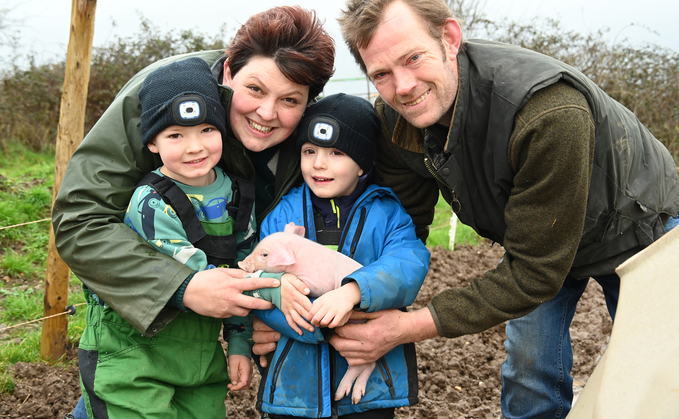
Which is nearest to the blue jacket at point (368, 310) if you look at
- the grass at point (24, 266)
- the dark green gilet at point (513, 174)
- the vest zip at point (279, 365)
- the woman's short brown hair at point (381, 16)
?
Answer: the vest zip at point (279, 365)

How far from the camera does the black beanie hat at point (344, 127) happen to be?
107 inches

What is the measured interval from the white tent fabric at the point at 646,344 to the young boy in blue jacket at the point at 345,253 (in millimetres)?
1079

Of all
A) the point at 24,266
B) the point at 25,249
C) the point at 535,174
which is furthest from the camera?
the point at 25,249

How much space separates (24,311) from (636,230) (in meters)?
4.78

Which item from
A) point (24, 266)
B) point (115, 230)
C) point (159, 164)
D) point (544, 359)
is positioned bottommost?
point (24, 266)

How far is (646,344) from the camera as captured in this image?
141 cm

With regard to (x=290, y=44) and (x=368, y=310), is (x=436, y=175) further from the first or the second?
(x=290, y=44)

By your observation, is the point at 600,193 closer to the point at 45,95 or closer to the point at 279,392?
the point at 279,392

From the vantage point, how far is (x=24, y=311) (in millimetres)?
4625

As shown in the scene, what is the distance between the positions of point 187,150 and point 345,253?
0.92 meters

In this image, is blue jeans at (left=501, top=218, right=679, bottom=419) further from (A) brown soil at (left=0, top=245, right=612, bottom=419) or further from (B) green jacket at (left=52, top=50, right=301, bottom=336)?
(B) green jacket at (left=52, top=50, right=301, bottom=336)

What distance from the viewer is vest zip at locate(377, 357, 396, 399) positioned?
2.56 meters

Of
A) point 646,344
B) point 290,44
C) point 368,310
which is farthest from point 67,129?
point 646,344

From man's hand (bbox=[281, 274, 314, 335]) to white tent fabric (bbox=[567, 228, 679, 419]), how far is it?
124 centimetres
